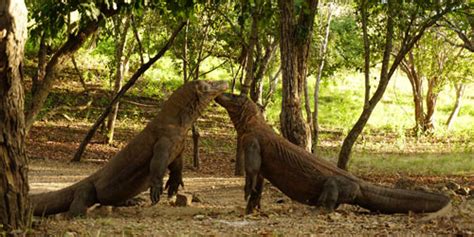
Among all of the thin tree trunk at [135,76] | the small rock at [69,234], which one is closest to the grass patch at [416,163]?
the thin tree trunk at [135,76]

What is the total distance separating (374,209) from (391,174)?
7.07 m

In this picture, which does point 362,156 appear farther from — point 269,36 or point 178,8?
point 178,8

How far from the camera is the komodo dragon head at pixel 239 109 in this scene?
833 centimetres

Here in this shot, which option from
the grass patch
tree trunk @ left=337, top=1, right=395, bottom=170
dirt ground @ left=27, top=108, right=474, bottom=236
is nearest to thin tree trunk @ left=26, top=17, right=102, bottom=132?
dirt ground @ left=27, top=108, right=474, bottom=236

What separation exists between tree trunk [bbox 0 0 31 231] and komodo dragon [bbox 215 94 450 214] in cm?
284

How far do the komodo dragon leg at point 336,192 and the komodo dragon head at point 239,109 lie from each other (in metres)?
1.08

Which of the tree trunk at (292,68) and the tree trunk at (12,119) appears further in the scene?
the tree trunk at (292,68)

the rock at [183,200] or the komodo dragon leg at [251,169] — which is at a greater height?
the komodo dragon leg at [251,169]

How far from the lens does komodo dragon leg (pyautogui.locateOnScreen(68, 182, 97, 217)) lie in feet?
26.7

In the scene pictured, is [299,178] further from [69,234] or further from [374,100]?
[374,100]

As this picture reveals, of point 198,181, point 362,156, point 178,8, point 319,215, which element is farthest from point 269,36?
point 319,215

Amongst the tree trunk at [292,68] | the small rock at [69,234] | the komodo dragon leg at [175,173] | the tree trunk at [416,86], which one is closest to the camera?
the small rock at [69,234]

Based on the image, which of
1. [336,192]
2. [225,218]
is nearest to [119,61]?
[336,192]

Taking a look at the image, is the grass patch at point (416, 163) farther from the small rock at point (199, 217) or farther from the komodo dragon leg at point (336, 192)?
the small rock at point (199, 217)
